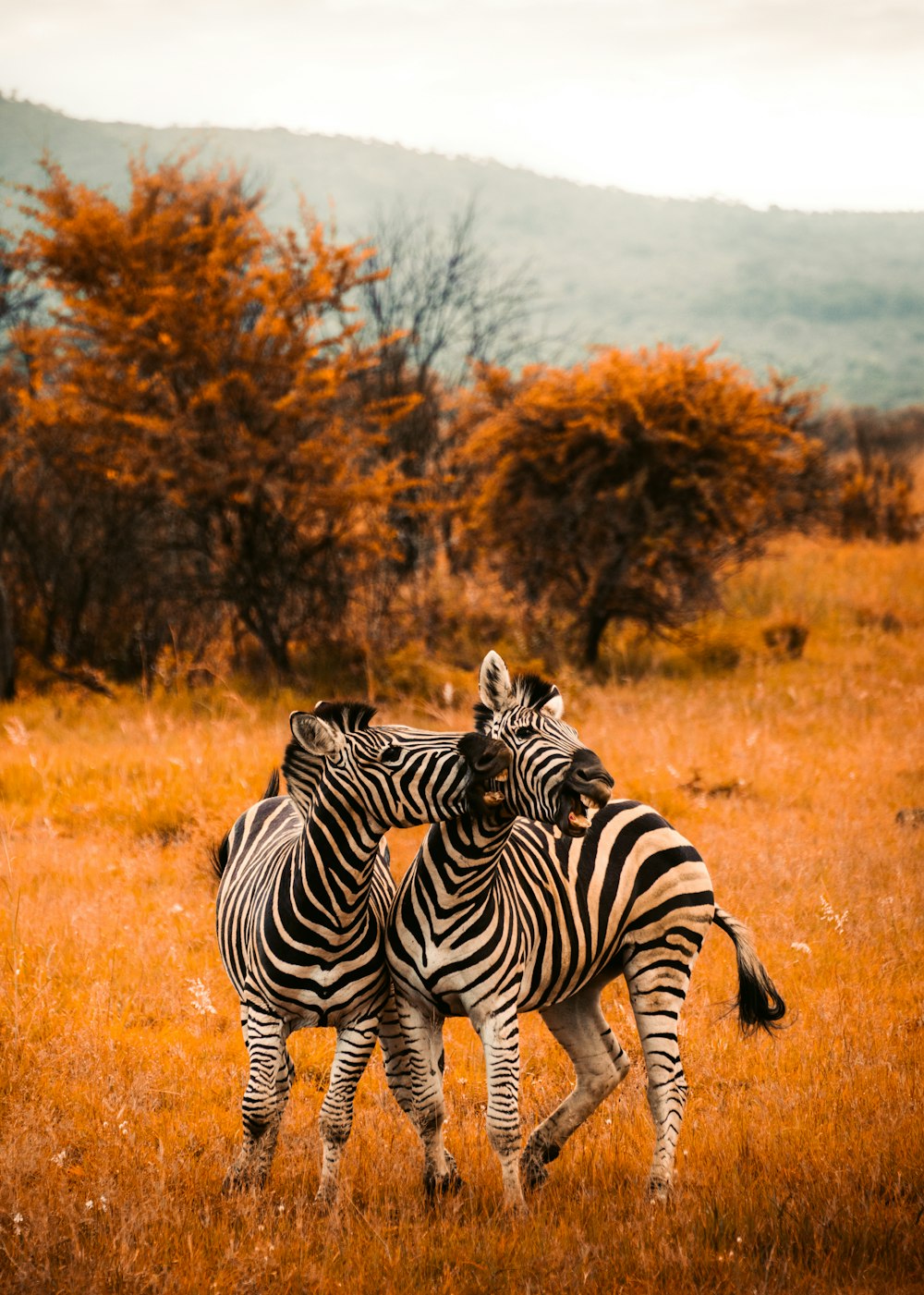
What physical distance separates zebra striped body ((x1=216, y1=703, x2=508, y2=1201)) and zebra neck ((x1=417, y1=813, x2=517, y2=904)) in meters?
0.13

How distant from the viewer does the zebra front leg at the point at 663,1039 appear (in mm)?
3639

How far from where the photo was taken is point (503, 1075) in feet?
10.5

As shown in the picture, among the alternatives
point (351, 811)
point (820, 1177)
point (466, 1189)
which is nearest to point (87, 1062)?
point (466, 1189)

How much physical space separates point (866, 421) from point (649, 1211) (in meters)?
34.8

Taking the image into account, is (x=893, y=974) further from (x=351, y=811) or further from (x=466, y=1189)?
(x=351, y=811)

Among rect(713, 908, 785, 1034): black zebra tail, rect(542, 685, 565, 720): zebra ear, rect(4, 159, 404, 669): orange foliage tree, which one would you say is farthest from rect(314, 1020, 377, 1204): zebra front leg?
rect(4, 159, 404, 669): orange foliage tree

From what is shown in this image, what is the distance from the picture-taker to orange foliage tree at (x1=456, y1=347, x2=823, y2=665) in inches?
508

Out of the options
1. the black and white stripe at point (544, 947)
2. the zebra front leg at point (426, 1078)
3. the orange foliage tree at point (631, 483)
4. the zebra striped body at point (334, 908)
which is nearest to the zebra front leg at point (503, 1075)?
the black and white stripe at point (544, 947)

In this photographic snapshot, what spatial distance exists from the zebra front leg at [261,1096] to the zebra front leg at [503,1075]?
67 cm

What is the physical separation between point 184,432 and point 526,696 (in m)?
9.79

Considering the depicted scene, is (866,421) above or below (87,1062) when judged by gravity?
above

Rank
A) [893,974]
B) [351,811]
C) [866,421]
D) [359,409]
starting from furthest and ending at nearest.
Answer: [866,421] < [359,409] < [893,974] < [351,811]

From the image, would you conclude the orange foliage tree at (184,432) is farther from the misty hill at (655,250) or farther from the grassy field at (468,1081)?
the misty hill at (655,250)

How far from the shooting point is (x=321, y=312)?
13.3 metres
